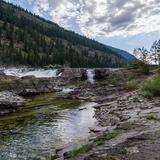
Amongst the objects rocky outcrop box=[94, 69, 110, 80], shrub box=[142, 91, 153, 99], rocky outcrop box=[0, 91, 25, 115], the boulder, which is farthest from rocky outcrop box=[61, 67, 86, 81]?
shrub box=[142, 91, 153, 99]

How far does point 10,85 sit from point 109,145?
186 feet

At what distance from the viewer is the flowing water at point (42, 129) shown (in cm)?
2722

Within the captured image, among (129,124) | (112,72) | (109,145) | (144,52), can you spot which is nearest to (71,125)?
(129,124)

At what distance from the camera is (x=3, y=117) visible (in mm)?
45219

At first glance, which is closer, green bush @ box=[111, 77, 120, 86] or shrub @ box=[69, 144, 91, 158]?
shrub @ box=[69, 144, 91, 158]

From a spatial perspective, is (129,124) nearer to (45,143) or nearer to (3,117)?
(45,143)

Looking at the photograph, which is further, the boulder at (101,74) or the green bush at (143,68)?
the boulder at (101,74)

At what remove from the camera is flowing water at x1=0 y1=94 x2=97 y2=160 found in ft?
89.3

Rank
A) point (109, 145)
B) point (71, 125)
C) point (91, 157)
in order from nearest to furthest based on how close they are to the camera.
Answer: point (91, 157)
point (109, 145)
point (71, 125)

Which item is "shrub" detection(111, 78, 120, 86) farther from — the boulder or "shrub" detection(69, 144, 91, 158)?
"shrub" detection(69, 144, 91, 158)

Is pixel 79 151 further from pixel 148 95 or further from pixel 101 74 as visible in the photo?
pixel 101 74

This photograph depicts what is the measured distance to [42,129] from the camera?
1412 inches

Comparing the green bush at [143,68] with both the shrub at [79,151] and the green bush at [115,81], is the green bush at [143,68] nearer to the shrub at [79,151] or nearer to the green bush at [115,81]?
the green bush at [115,81]

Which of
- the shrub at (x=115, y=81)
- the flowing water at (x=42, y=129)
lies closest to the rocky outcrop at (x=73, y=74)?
the shrub at (x=115, y=81)
